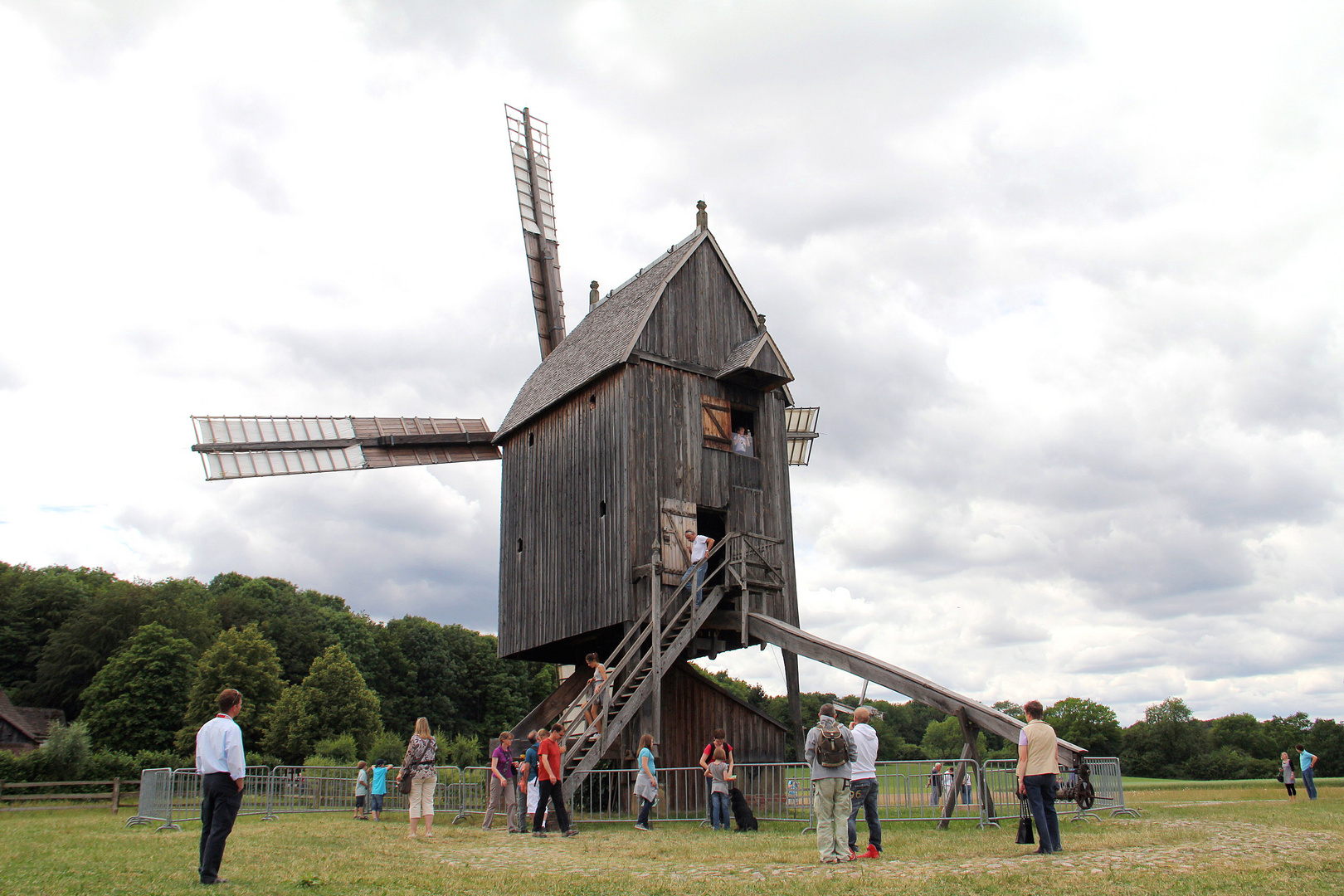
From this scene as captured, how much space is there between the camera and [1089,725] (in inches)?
2773

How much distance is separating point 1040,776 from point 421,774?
7959 mm

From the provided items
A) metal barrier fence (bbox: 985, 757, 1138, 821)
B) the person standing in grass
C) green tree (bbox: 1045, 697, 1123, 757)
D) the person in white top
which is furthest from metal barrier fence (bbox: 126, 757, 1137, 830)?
green tree (bbox: 1045, 697, 1123, 757)

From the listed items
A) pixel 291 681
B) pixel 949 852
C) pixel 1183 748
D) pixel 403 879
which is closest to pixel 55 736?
pixel 403 879

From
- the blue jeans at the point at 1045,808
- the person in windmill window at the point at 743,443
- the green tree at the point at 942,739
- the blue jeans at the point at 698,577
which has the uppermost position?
the person in windmill window at the point at 743,443

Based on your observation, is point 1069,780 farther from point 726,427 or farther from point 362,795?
point 362,795

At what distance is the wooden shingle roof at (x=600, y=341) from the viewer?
20.9m

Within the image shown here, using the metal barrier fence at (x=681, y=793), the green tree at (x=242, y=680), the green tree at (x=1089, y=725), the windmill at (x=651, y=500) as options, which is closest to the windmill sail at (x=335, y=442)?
the windmill at (x=651, y=500)

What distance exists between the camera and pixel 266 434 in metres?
24.7

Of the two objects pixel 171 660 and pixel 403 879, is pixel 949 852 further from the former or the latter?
pixel 171 660

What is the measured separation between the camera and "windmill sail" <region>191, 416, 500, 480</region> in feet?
78.1

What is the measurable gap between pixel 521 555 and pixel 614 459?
4.81 meters

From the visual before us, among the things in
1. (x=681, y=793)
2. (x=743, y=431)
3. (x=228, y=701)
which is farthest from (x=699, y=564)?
(x=228, y=701)

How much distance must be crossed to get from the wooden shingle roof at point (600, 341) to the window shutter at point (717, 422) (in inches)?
91.9

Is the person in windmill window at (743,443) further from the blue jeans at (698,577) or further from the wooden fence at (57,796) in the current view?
the wooden fence at (57,796)
